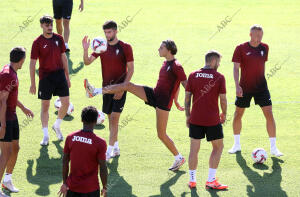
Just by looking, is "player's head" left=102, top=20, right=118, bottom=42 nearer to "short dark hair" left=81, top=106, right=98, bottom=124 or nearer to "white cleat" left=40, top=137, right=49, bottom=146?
"white cleat" left=40, top=137, right=49, bottom=146

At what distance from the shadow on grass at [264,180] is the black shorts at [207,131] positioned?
1.19 meters

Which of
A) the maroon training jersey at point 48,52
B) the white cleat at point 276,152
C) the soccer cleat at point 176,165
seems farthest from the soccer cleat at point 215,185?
the maroon training jersey at point 48,52

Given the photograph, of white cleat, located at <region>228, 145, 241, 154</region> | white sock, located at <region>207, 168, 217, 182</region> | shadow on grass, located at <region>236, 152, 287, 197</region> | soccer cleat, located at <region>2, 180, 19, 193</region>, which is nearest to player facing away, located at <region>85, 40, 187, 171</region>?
white sock, located at <region>207, 168, 217, 182</region>

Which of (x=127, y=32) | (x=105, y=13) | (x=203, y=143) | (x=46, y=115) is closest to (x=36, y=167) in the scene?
(x=46, y=115)

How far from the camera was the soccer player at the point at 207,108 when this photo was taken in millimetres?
9867

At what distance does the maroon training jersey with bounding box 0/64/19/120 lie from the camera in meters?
9.16

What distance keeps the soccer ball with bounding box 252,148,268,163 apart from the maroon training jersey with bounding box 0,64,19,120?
4.83m

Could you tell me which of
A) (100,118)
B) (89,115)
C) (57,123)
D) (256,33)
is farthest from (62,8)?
(89,115)

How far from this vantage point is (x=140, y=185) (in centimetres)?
1045

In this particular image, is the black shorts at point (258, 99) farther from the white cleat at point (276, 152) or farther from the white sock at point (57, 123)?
the white sock at point (57, 123)

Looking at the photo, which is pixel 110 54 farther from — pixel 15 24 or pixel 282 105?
pixel 15 24

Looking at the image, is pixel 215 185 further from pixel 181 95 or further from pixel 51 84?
pixel 181 95

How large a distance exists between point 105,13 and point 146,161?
1398 cm

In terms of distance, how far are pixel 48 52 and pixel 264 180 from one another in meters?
5.19
